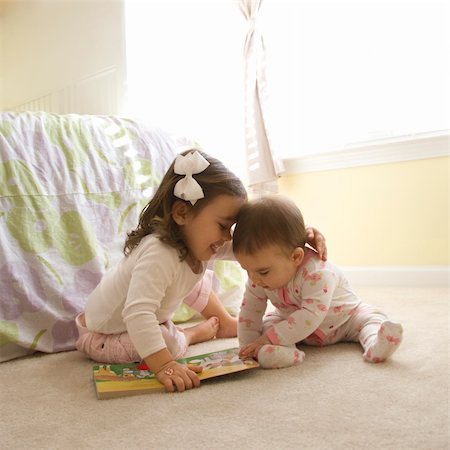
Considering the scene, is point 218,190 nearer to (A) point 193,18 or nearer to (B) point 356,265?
(B) point 356,265

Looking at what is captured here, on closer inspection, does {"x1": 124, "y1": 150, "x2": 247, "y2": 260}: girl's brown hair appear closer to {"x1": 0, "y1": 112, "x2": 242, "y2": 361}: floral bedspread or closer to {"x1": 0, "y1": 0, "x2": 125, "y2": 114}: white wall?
{"x1": 0, "y1": 112, "x2": 242, "y2": 361}: floral bedspread

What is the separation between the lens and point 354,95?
2740 millimetres

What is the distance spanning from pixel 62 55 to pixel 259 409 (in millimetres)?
3329

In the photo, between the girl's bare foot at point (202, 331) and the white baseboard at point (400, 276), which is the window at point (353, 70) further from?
the girl's bare foot at point (202, 331)

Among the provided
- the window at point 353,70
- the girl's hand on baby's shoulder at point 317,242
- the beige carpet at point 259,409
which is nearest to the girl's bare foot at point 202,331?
the beige carpet at point 259,409

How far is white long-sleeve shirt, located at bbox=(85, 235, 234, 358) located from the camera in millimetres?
1197

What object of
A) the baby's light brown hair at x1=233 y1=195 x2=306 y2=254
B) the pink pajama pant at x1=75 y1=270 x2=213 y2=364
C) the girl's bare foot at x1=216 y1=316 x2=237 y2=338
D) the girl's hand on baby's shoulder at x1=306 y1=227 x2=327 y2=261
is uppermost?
the baby's light brown hair at x1=233 y1=195 x2=306 y2=254

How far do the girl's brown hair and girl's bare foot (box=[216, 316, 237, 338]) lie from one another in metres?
0.44

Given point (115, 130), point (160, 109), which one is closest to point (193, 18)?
point (160, 109)

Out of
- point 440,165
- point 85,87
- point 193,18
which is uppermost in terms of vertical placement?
point 193,18

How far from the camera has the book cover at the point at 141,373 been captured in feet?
3.64

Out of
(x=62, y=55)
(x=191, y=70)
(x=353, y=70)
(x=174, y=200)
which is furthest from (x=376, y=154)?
(x=62, y=55)

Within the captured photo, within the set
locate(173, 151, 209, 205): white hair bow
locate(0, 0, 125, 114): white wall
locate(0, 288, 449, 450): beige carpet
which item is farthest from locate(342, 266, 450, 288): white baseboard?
locate(0, 0, 125, 114): white wall

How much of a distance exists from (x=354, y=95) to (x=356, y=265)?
33.5 inches
